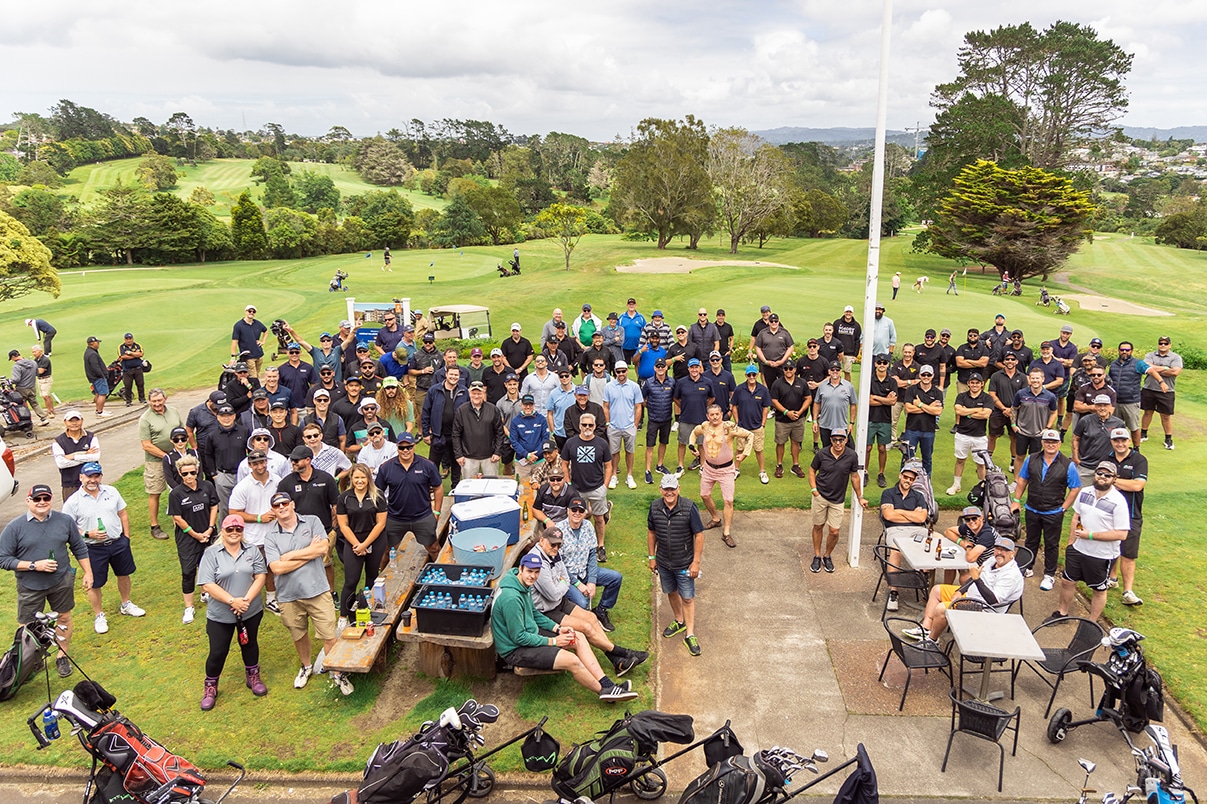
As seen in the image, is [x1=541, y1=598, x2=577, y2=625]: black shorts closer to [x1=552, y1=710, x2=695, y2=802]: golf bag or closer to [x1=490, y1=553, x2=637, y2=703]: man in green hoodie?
[x1=490, y1=553, x2=637, y2=703]: man in green hoodie

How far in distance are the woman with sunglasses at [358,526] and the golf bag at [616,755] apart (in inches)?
122

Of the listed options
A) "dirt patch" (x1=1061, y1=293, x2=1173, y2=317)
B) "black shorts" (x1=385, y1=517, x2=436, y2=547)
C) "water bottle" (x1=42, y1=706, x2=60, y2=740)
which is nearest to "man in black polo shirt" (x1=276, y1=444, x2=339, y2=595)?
"black shorts" (x1=385, y1=517, x2=436, y2=547)

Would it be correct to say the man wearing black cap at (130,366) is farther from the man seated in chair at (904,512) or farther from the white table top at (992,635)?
the white table top at (992,635)

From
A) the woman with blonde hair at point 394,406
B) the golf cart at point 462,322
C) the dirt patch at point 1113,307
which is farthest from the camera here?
the dirt patch at point 1113,307

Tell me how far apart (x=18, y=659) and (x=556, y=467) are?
5.39 meters

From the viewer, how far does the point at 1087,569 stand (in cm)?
761

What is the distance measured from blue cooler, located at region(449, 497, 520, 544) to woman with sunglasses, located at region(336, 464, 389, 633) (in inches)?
36.3

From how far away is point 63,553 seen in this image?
7.05 meters

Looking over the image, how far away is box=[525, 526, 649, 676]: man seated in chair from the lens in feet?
22.5

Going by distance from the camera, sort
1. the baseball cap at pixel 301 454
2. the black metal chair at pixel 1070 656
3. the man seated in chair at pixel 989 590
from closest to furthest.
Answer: the black metal chair at pixel 1070 656 < the man seated in chair at pixel 989 590 < the baseball cap at pixel 301 454

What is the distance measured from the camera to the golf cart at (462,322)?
21203 millimetres

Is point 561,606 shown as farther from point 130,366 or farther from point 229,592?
point 130,366

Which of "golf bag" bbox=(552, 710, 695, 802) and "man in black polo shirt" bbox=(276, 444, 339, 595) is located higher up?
"man in black polo shirt" bbox=(276, 444, 339, 595)

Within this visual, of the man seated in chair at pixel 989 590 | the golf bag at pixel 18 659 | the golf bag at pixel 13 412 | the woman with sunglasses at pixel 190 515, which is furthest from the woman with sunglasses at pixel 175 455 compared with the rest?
the man seated in chair at pixel 989 590
